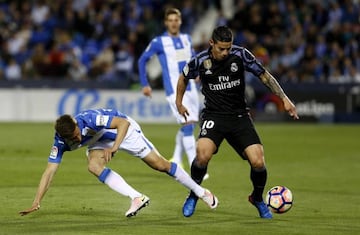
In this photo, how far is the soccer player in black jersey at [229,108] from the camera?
10.4 meters

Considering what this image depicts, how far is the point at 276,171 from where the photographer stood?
16.0 m

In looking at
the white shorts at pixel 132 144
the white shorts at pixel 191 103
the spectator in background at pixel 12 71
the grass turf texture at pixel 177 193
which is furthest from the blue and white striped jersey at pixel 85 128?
the spectator in background at pixel 12 71

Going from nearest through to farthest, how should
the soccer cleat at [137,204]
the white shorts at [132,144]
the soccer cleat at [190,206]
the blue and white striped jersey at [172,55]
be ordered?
the soccer cleat at [137,204], the white shorts at [132,144], the soccer cleat at [190,206], the blue and white striped jersey at [172,55]

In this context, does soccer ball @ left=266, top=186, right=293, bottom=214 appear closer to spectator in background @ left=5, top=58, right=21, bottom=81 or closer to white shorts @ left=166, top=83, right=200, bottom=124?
white shorts @ left=166, top=83, right=200, bottom=124

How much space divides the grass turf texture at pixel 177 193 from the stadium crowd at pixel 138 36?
257 inches

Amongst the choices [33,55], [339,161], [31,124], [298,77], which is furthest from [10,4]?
[339,161]

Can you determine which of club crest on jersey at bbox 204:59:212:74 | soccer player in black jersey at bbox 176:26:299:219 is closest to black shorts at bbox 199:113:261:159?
soccer player in black jersey at bbox 176:26:299:219

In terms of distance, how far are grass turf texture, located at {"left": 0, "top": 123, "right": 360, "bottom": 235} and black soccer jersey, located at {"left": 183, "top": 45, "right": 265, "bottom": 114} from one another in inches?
48.5

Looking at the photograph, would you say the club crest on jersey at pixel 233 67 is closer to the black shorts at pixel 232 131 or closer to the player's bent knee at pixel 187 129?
the black shorts at pixel 232 131

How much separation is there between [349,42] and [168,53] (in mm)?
14813

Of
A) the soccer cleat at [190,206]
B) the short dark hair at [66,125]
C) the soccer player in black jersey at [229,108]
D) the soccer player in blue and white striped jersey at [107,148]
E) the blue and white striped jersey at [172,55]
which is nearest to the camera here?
the short dark hair at [66,125]

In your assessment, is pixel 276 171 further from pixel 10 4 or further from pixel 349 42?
pixel 10 4

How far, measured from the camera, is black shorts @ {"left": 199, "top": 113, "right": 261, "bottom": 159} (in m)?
10.5

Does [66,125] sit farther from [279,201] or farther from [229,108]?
[279,201]
